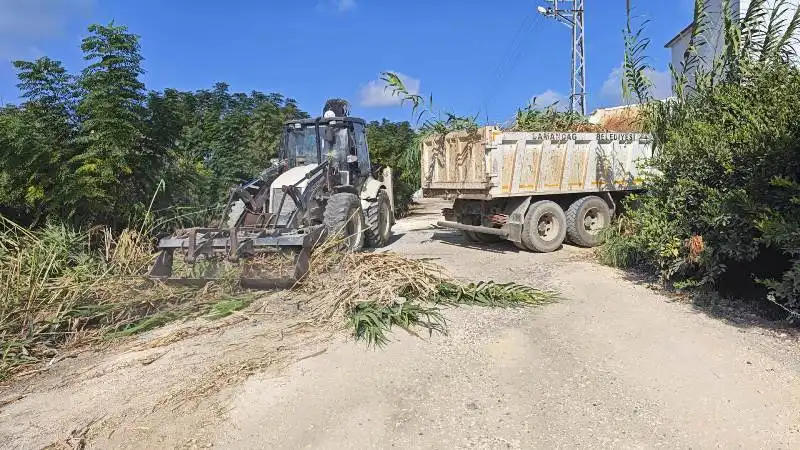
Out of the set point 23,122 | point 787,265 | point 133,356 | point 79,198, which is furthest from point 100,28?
point 787,265

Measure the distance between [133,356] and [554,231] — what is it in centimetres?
688

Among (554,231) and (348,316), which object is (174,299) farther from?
(554,231)

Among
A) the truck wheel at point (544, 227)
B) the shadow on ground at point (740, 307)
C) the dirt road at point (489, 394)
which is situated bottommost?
the dirt road at point (489, 394)

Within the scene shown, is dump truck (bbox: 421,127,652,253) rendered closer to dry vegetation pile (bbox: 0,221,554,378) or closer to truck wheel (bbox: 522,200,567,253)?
truck wheel (bbox: 522,200,567,253)

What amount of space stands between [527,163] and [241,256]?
483cm

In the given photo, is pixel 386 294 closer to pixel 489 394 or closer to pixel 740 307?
pixel 489 394

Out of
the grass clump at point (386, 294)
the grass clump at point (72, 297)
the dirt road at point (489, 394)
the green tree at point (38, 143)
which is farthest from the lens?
the green tree at point (38, 143)

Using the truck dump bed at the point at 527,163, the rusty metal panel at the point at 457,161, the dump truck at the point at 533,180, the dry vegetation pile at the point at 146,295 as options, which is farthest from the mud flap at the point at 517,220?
the dry vegetation pile at the point at 146,295

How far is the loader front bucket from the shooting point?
21.1ft

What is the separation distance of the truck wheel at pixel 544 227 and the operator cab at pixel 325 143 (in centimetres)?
310

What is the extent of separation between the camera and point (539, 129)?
984 cm

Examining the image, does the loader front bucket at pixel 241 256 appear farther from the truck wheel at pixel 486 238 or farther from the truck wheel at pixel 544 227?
the truck wheel at pixel 486 238

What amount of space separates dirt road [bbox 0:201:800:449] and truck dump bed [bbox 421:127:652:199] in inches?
146

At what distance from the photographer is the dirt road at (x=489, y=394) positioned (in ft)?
11.5
